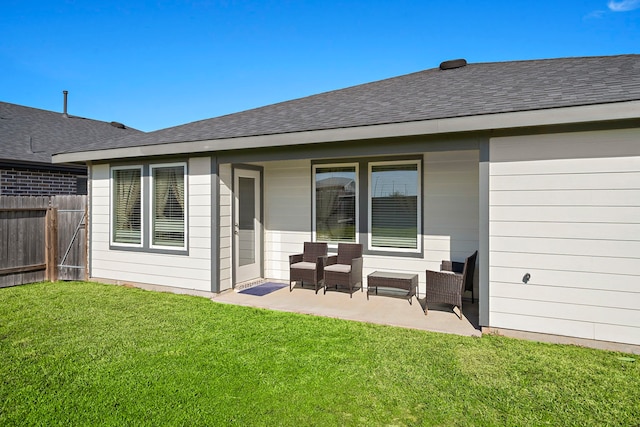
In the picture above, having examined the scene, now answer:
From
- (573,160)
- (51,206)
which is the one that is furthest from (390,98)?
(51,206)

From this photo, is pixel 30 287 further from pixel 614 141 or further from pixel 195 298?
pixel 614 141

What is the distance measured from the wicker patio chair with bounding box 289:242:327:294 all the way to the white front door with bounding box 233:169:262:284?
960mm

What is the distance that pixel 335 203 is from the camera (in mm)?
6945

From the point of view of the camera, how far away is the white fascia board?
3680 millimetres

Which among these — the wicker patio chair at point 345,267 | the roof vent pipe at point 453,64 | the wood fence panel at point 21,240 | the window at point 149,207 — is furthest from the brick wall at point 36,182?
the roof vent pipe at point 453,64

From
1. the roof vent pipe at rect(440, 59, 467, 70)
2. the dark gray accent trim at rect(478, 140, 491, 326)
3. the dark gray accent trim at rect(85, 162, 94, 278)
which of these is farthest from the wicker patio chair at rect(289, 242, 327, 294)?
the roof vent pipe at rect(440, 59, 467, 70)

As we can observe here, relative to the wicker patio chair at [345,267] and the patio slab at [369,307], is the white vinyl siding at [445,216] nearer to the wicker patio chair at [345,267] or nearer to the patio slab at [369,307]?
the wicker patio chair at [345,267]

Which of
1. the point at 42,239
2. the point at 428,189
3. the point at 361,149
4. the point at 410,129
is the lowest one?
the point at 42,239

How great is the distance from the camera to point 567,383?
122 inches

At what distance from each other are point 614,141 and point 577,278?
1496 millimetres

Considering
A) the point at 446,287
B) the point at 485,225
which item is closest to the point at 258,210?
the point at 446,287

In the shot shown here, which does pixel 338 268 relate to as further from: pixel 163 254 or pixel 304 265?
pixel 163 254

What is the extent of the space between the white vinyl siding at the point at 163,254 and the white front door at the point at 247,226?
0.57 metres

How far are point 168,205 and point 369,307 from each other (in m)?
4.04
